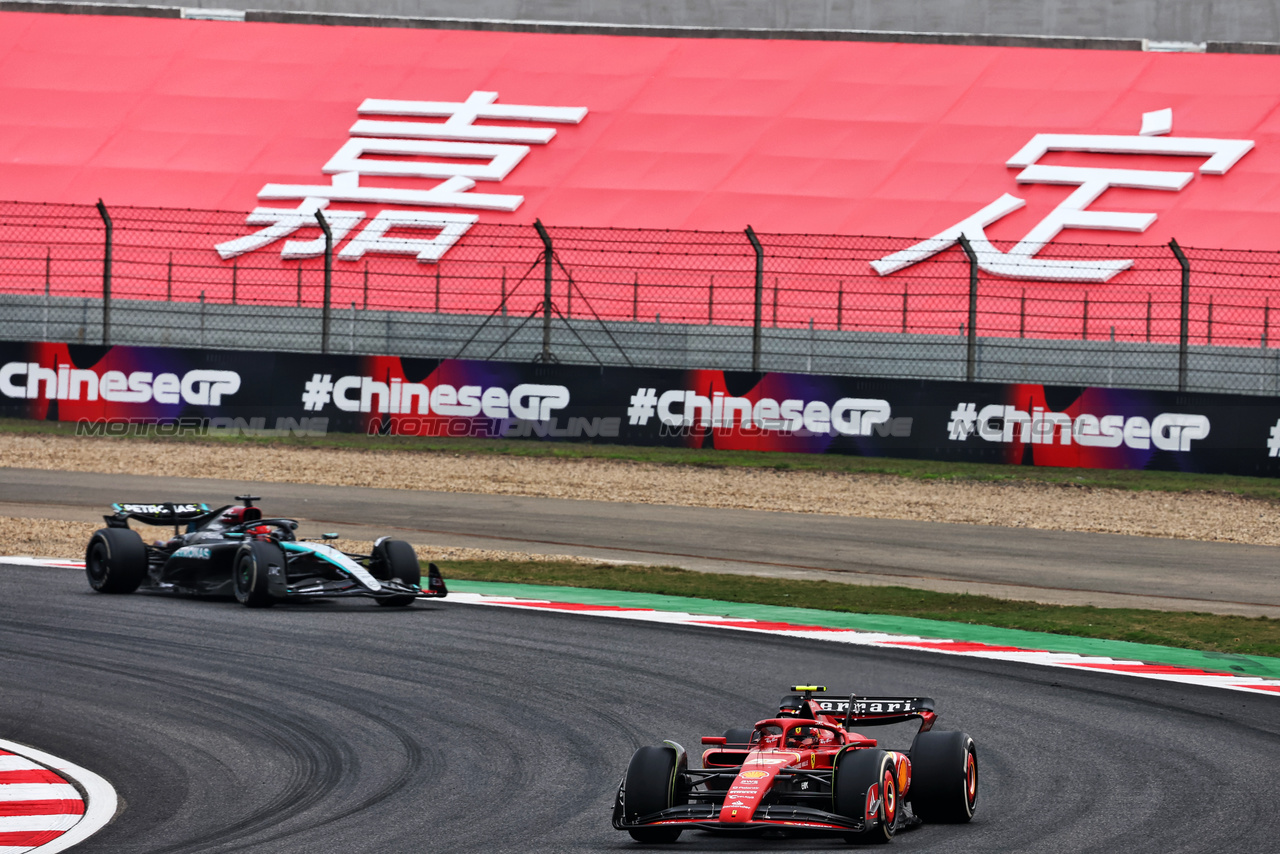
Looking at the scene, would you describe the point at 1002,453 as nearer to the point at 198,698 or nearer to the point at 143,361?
the point at 143,361

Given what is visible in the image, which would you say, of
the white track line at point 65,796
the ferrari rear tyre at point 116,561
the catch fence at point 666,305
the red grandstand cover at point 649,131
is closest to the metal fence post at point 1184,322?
the catch fence at point 666,305

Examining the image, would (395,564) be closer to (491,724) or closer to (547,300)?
(491,724)

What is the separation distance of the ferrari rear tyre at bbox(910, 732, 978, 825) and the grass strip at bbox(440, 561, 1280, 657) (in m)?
5.42

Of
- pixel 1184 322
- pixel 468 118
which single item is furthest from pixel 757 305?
pixel 468 118

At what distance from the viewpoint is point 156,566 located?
42.7ft

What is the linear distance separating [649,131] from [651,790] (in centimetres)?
2608

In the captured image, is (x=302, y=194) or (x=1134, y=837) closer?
(x=1134, y=837)

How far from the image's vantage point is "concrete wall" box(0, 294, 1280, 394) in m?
22.6

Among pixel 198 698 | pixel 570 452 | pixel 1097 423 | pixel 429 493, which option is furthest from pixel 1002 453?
pixel 198 698

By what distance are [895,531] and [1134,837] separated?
1103 centimetres

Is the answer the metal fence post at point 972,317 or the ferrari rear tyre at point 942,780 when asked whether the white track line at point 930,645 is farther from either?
the metal fence post at point 972,317

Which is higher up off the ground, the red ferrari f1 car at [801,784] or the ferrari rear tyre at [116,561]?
the ferrari rear tyre at [116,561]

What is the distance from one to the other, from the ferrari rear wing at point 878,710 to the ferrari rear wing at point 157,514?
24.7 ft

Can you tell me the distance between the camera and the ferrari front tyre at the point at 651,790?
6152 millimetres
